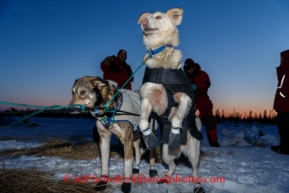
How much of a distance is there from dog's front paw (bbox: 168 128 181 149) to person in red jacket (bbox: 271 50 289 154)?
5000 mm

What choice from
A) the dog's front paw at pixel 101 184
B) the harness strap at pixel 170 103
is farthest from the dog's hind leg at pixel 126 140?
the harness strap at pixel 170 103

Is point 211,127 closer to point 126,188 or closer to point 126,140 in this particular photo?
point 126,140

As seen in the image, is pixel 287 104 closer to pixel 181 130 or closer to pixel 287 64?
pixel 287 64

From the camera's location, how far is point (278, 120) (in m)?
6.76

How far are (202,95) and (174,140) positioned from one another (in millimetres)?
5195

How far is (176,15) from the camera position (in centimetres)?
302

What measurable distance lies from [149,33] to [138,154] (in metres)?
2.51

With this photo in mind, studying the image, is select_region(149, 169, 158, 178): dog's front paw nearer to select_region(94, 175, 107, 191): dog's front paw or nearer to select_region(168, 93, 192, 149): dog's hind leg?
select_region(94, 175, 107, 191): dog's front paw

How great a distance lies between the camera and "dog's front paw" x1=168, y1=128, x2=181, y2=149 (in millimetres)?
2631

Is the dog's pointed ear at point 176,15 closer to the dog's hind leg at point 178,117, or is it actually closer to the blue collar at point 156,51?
the blue collar at point 156,51

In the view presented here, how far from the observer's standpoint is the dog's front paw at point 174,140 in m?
2.63

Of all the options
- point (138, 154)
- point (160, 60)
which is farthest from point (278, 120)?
point (160, 60)

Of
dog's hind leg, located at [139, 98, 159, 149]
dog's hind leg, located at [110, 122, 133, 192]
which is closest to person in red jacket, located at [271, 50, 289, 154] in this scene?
dog's hind leg, located at [110, 122, 133, 192]

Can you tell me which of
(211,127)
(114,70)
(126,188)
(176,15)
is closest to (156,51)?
(176,15)
